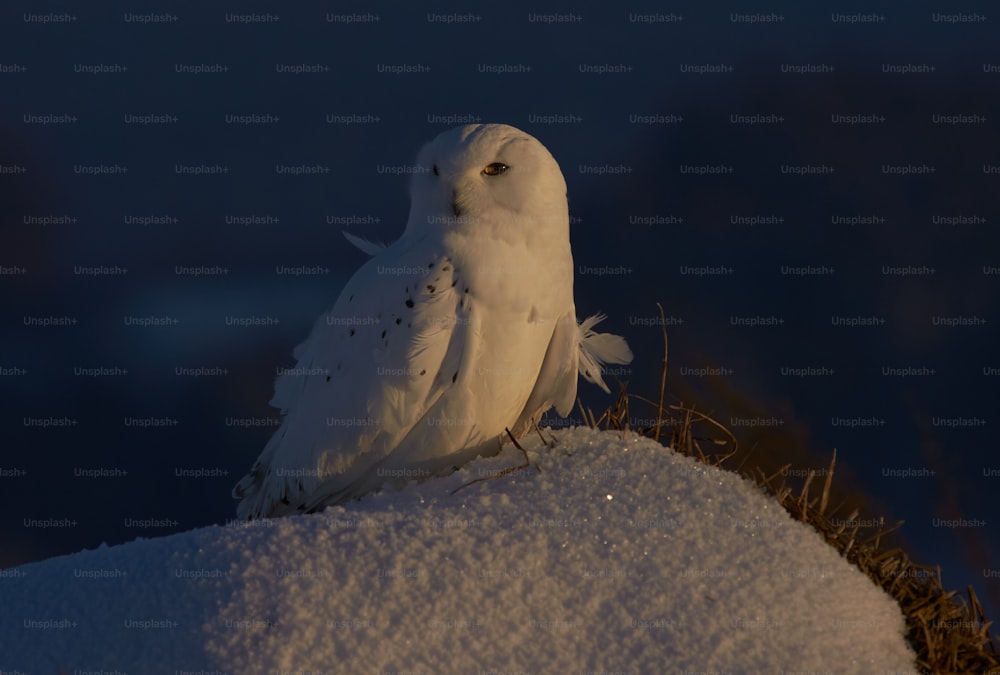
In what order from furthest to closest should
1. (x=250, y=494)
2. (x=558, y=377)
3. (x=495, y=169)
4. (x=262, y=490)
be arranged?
(x=250, y=494)
(x=262, y=490)
(x=558, y=377)
(x=495, y=169)

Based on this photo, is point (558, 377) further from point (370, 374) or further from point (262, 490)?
point (262, 490)

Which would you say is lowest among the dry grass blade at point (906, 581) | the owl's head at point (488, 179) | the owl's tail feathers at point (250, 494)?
the owl's tail feathers at point (250, 494)

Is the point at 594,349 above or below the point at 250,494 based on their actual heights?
above

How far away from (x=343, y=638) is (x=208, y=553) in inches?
27.6

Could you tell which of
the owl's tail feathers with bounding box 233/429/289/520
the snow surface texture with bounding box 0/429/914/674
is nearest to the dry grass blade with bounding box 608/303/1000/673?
the snow surface texture with bounding box 0/429/914/674

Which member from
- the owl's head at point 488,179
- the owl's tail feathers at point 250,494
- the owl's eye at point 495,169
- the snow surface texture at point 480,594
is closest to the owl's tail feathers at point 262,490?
the owl's tail feathers at point 250,494

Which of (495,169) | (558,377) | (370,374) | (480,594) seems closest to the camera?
(480,594)

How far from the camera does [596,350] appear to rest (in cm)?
496

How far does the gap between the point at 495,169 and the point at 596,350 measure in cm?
115

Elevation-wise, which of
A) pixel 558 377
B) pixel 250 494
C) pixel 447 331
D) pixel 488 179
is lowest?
pixel 250 494

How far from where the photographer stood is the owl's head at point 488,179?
4301 mm

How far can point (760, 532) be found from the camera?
3641 millimetres

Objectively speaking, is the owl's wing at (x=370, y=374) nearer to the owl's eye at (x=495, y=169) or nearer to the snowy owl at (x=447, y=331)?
the snowy owl at (x=447, y=331)

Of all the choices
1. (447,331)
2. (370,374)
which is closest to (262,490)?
(370,374)
